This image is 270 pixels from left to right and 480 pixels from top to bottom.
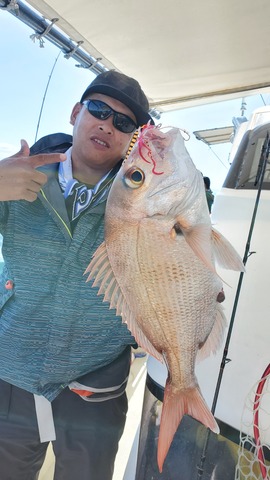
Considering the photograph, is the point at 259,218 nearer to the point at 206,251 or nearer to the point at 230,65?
the point at 206,251

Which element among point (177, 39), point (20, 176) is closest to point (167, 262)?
point (20, 176)

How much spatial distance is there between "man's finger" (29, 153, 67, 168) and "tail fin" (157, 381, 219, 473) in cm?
88

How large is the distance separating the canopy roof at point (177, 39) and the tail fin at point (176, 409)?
2.15 m

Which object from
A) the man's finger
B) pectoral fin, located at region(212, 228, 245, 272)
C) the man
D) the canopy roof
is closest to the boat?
the canopy roof

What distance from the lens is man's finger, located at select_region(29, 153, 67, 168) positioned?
1212 mm

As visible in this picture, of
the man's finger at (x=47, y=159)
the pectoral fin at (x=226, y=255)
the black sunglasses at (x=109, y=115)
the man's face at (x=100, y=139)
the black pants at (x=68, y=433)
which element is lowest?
the black pants at (x=68, y=433)

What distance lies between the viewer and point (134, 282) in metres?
1.15

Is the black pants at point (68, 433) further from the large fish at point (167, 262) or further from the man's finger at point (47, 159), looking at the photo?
the man's finger at point (47, 159)

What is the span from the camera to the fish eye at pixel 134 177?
1157mm

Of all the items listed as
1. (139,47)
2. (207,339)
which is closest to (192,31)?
(139,47)

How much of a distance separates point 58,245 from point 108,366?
2.13ft

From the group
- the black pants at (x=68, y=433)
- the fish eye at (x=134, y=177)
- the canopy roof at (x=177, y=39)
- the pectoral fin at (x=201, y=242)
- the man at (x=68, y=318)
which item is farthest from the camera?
the canopy roof at (x=177, y=39)

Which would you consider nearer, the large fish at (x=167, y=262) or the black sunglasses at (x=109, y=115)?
the large fish at (x=167, y=262)

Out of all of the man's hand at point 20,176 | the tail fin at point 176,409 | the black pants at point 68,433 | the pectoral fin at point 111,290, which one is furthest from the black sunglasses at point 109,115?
the black pants at point 68,433
